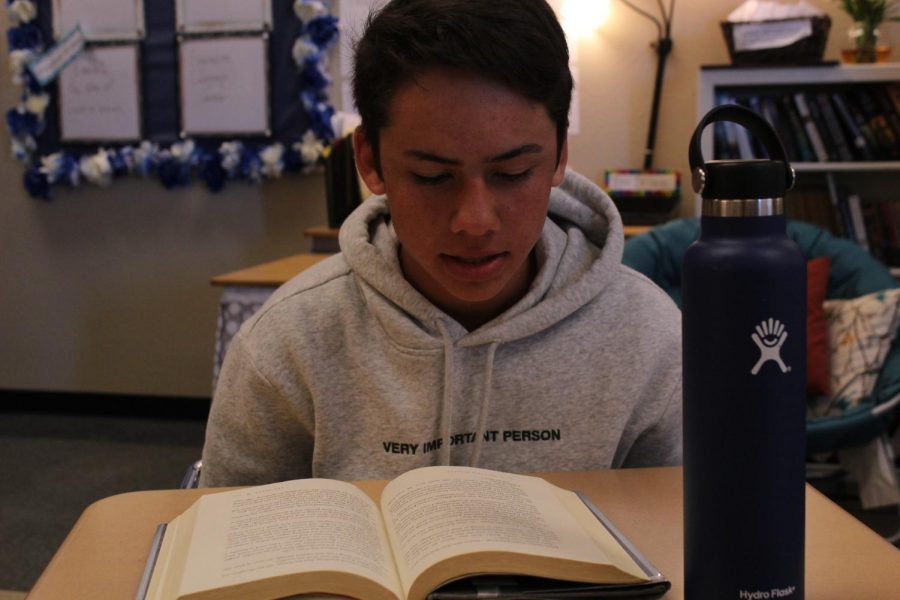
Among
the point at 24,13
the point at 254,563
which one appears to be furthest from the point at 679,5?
the point at 254,563

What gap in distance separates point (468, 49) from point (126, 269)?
129 inches

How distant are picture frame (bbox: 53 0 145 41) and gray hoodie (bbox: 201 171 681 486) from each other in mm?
2971

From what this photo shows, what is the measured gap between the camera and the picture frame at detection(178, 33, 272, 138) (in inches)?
144

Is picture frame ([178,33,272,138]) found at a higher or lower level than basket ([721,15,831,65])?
lower

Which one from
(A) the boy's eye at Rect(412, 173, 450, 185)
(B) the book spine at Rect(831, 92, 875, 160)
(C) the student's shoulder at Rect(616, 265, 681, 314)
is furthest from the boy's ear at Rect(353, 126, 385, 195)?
(B) the book spine at Rect(831, 92, 875, 160)

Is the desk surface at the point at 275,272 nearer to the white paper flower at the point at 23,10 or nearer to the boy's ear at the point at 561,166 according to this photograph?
the boy's ear at the point at 561,166

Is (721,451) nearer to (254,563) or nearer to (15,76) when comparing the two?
(254,563)

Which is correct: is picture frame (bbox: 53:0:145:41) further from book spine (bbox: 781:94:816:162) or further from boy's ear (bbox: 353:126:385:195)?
boy's ear (bbox: 353:126:385:195)

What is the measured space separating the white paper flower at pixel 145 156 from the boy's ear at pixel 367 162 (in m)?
2.84

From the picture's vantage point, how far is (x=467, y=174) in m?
0.93

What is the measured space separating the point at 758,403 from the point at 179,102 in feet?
11.6

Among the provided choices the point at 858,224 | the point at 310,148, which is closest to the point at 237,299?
the point at 310,148

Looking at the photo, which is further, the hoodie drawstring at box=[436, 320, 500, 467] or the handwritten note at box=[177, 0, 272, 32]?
the handwritten note at box=[177, 0, 272, 32]

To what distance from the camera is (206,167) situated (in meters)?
3.71
